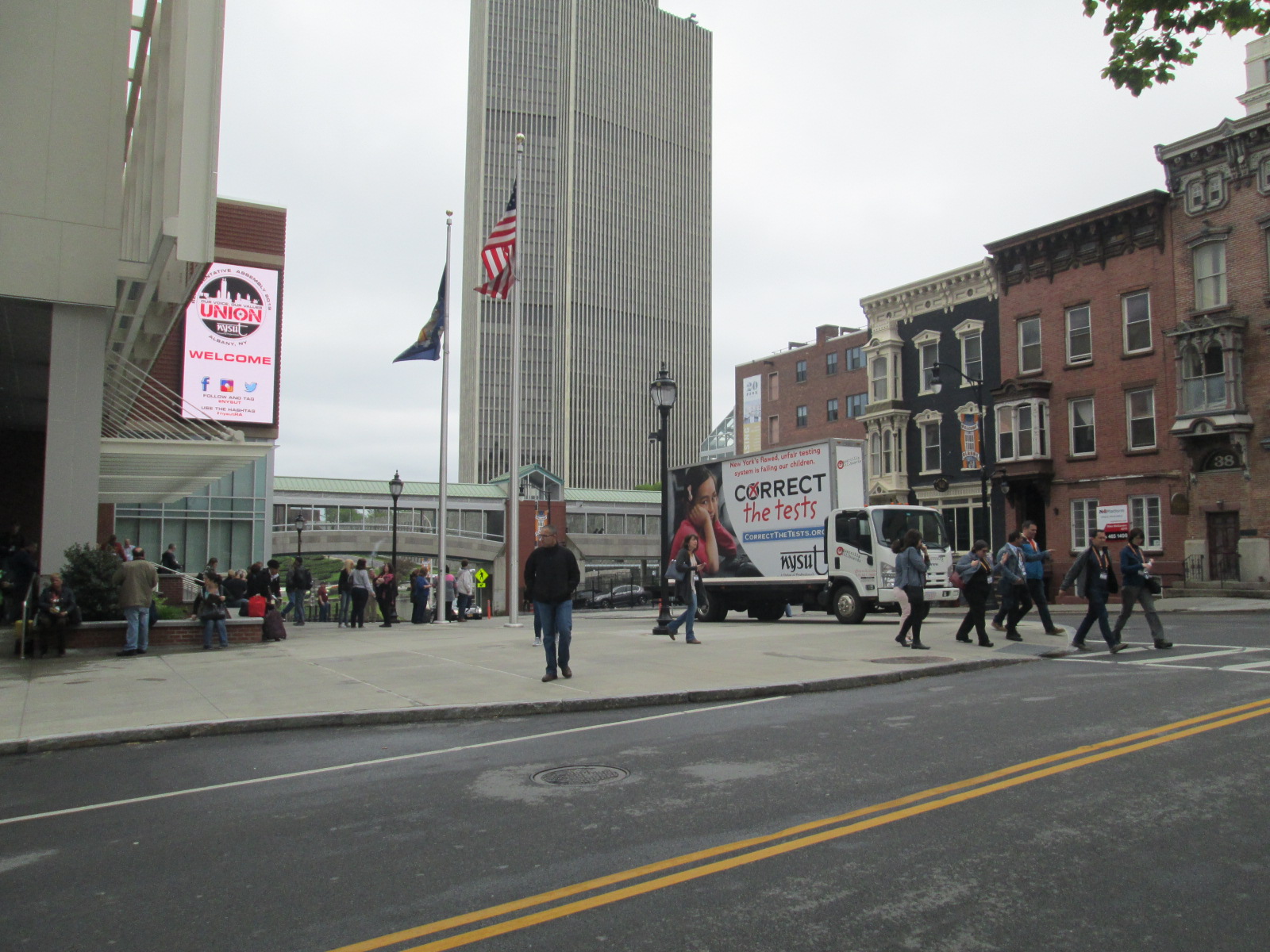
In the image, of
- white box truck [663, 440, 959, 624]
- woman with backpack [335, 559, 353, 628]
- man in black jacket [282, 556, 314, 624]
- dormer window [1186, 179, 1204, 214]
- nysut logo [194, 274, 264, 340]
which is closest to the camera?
white box truck [663, 440, 959, 624]

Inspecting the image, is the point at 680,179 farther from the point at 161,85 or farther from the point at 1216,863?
the point at 1216,863

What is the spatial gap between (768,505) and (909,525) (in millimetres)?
3673

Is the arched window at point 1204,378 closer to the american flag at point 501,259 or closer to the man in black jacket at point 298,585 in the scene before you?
the american flag at point 501,259

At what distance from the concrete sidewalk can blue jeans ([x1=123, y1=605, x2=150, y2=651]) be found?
406 millimetres

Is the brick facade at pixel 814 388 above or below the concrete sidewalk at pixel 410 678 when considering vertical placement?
above

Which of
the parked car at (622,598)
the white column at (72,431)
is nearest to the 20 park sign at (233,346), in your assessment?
the parked car at (622,598)

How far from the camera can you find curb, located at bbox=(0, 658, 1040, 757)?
832cm

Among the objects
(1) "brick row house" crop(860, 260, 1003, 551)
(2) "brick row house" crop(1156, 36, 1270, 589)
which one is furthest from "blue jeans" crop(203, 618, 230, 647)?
(1) "brick row house" crop(860, 260, 1003, 551)

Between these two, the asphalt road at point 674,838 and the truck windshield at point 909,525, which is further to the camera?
the truck windshield at point 909,525

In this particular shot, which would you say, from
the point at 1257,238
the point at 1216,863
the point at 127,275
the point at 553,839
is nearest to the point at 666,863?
A: the point at 553,839

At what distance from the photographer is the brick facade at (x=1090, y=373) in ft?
112

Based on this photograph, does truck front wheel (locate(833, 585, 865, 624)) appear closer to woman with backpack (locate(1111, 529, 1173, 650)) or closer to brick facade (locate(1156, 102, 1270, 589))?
woman with backpack (locate(1111, 529, 1173, 650))

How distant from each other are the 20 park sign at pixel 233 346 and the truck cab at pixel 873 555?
27242 mm

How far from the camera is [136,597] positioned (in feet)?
48.9
